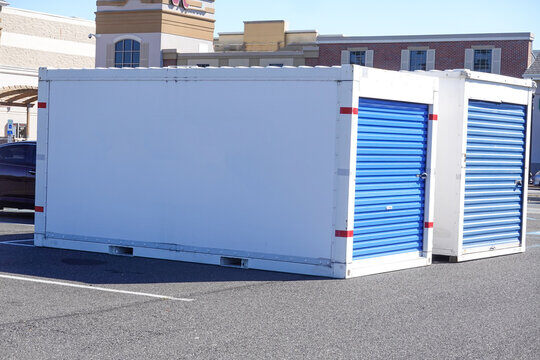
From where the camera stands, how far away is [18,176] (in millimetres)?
17359

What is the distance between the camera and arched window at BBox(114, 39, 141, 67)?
224 feet

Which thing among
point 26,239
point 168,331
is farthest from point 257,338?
point 26,239

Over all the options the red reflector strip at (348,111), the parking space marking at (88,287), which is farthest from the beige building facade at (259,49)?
the parking space marking at (88,287)

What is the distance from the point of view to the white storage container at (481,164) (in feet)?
41.6

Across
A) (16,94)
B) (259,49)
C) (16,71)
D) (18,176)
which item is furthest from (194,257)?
(259,49)

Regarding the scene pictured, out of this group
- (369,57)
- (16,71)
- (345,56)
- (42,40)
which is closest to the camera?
(16,71)

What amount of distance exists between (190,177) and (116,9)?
5953cm

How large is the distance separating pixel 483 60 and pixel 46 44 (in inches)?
1505

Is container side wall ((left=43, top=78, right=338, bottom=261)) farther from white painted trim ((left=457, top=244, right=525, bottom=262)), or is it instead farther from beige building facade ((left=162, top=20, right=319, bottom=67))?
beige building facade ((left=162, top=20, right=319, bottom=67))

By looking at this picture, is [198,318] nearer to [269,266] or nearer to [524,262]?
[269,266]

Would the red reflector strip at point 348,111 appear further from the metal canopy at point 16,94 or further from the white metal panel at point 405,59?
the white metal panel at point 405,59

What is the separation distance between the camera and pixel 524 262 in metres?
12.9

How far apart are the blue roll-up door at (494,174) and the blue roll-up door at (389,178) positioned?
45.8 inches

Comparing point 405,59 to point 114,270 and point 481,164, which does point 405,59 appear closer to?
point 481,164
